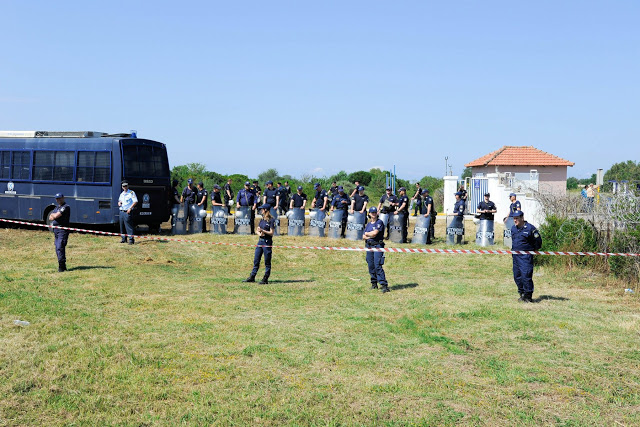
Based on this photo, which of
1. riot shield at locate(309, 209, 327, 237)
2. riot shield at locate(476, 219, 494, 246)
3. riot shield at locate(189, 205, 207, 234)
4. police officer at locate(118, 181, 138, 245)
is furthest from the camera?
riot shield at locate(189, 205, 207, 234)

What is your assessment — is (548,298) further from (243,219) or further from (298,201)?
(243,219)

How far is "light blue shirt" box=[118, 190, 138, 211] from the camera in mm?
16797

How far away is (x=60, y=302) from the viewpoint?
33.9 feet

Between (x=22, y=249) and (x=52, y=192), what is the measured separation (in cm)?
359

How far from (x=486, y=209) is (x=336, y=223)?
14.9ft

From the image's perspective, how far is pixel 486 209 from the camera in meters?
18.1

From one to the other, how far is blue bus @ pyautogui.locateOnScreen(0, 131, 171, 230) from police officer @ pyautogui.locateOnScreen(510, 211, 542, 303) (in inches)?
473

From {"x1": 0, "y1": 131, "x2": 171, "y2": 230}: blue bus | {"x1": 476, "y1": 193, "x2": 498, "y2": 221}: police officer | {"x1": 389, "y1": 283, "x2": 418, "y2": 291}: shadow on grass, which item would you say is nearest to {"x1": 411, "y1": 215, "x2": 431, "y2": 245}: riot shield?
{"x1": 476, "y1": 193, "x2": 498, "y2": 221}: police officer

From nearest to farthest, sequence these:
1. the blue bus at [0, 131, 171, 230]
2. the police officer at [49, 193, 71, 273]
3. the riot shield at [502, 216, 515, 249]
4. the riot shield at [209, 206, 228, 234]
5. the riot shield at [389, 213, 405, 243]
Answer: the police officer at [49, 193, 71, 273]
the riot shield at [502, 216, 515, 249]
the riot shield at [389, 213, 405, 243]
the blue bus at [0, 131, 171, 230]
the riot shield at [209, 206, 228, 234]

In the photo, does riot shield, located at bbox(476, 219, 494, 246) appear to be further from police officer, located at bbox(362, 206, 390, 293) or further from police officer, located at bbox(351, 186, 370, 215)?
police officer, located at bbox(362, 206, 390, 293)

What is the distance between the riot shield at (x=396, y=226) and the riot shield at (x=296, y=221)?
2935 millimetres

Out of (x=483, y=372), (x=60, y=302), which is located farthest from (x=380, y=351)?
(x=60, y=302)

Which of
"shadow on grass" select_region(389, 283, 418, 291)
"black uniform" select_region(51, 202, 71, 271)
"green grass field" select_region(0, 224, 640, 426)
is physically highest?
"black uniform" select_region(51, 202, 71, 271)

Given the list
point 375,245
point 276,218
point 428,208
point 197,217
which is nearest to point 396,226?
point 428,208
